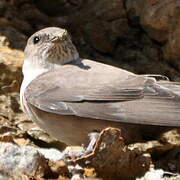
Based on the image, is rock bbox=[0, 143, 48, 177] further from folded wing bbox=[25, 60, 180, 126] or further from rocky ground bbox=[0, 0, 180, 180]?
rocky ground bbox=[0, 0, 180, 180]

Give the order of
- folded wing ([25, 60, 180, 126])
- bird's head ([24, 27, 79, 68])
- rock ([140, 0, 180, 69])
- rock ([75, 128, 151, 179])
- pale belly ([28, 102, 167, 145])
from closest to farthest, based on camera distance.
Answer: rock ([75, 128, 151, 179]) < folded wing ([25, 60, 180, 126]) < pale belly ([28, 102, 167, 145]) < bird's head ([24, 27, 79, 68]) < rock ([140, 0, 180, 69])

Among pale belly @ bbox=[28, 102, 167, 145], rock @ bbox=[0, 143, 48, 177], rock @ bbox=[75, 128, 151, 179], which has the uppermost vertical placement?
rock @ bbox=[0, 143, 48, 177]

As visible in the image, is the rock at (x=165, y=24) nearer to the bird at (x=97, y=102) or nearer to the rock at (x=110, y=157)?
the bird at (x=97, y=102)

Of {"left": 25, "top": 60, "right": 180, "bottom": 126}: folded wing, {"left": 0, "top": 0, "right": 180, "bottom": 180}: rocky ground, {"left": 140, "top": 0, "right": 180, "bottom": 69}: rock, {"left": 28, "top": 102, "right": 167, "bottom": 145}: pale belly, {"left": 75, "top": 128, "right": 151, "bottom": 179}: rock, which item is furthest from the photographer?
{"left": 140, "top": 0, "right": 180, "bottom": 69}: rock

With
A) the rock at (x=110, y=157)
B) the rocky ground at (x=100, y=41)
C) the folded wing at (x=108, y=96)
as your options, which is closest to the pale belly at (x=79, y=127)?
the folded wing at (x=108, y=96)

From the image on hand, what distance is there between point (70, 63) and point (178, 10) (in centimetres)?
130

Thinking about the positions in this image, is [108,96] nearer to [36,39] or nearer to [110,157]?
[110,157]

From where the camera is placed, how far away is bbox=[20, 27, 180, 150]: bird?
665 centimetres

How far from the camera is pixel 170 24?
8.11 meters

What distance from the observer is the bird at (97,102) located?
262 inches

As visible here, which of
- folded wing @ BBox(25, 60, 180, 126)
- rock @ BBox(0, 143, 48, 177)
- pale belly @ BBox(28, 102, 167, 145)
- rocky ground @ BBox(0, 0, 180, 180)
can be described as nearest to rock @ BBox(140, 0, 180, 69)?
rocky ground @ BBox(0, 0, 180, 180)

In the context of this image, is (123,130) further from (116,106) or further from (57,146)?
(57,146)

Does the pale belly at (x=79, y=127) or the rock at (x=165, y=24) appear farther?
the rock at (x=165, y=24)

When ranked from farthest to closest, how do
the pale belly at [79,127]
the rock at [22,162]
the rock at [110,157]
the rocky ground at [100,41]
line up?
the rocky ground at [100,41], the pale belly at [79,127], the rock at [110,157], the rock at [22,162]
